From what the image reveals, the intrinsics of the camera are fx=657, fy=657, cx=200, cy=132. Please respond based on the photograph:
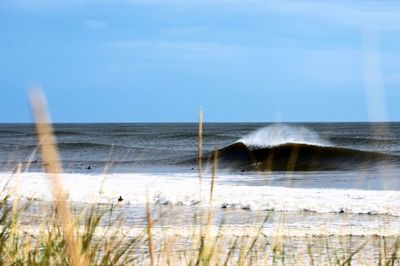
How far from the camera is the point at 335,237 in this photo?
6.43m

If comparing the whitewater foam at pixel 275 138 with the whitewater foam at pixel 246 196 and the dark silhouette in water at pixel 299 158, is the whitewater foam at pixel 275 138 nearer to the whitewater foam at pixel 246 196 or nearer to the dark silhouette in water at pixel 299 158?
the dark silhouette in water at pixel 299 158

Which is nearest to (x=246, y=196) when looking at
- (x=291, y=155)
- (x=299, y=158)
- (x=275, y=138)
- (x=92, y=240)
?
(x=92, y=240)

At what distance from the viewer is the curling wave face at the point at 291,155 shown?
2170cm

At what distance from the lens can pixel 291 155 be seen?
23.1m

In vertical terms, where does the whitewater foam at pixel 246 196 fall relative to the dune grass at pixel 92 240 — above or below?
above

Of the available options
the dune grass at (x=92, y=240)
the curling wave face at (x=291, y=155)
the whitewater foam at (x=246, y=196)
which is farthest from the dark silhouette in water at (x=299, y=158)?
the dune grass at (x=92, y=240)

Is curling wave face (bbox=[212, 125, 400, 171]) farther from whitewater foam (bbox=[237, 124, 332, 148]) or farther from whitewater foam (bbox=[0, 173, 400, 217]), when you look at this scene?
whitewater foam (bbox=[0, 173, 400, 217])

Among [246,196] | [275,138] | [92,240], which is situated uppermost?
[275,138]

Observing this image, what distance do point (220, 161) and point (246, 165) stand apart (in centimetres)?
213

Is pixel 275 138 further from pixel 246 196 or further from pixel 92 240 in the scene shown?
pixel 92 240

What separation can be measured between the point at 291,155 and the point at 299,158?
336 millimetres

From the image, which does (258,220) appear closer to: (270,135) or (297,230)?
(297,230)

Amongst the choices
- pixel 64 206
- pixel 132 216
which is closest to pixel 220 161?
pixel 132 216

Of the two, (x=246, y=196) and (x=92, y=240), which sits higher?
(x=246, y=196)
